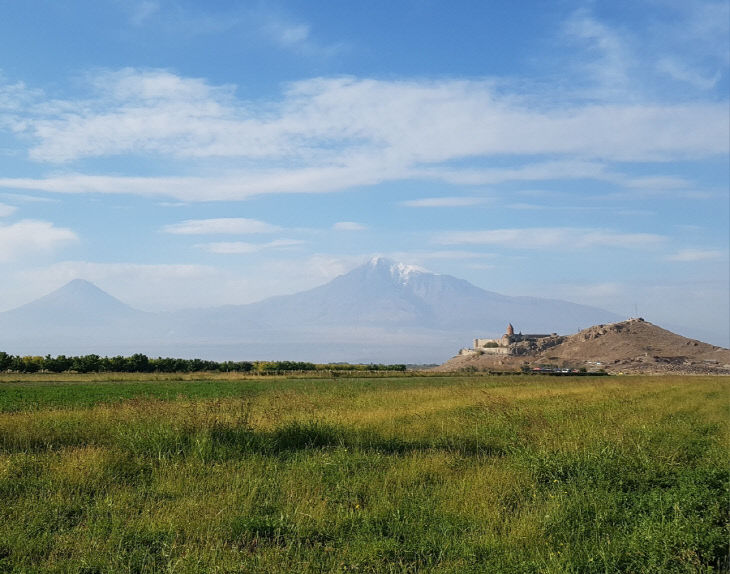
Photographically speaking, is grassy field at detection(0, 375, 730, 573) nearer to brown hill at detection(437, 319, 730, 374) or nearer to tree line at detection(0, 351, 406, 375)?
tree line at detection(0, 351, 406, 375)

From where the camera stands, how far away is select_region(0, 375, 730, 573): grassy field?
310 inches

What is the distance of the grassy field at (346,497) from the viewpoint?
7.86m

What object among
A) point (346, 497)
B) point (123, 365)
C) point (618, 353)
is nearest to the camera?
point (346, 497)

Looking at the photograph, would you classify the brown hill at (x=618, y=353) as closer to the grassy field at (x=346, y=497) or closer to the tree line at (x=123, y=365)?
the tree line at (x=123, y=365)

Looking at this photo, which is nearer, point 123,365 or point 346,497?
point 346,497

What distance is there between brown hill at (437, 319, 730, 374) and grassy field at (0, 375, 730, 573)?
129 m

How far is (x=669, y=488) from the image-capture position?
11.1 m

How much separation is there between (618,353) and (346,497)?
6656 inches

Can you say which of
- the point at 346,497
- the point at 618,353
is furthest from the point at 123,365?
the point at 618,353

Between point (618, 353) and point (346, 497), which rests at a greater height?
point (618, 353)

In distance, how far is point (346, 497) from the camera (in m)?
10.2

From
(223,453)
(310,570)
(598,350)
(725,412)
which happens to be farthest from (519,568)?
(598,350)

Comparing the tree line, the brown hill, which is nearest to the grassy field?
the tree line

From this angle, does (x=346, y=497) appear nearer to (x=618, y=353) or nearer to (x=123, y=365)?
(x=123, y=365)
